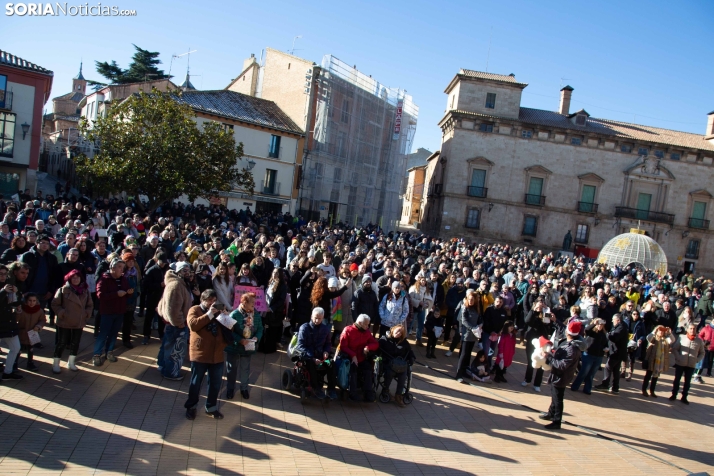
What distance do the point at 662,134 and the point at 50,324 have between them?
46424 mm

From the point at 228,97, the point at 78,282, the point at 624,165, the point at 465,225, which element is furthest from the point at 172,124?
the point at 624,165

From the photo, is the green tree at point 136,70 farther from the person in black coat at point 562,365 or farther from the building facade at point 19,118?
the person in black coat at point 562,365

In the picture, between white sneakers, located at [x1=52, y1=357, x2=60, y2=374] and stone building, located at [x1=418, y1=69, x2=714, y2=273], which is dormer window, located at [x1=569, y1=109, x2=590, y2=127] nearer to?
stone building, located at [x1=418, y1=69, x2=714, y2=273]

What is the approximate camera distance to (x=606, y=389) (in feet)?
35.0

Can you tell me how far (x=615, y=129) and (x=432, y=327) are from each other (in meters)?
38.3

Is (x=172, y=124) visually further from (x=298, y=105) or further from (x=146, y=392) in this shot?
(x=146, y=392)

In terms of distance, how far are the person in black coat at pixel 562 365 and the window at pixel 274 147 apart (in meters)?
30.0

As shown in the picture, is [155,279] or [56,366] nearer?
[56,366]

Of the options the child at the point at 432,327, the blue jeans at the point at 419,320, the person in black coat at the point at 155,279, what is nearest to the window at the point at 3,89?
the person in black coat at the point at 155,279

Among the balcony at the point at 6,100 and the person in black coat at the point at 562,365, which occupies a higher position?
the balcony at the point at 6,100

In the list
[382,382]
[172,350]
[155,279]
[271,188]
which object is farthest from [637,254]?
[172,350]

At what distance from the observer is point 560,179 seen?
41.7 m

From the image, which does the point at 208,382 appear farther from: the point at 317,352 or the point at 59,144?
the point at 59,144

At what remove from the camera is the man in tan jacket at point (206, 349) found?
6.48 m
